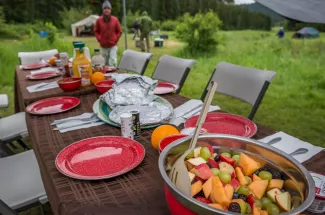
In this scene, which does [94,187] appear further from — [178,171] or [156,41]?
[156,41]

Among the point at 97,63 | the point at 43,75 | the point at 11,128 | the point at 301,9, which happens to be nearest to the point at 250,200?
the point at 301,9

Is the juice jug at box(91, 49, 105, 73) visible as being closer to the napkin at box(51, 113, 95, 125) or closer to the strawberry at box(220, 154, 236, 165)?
the napkin at box(51, 113, 95, 125)

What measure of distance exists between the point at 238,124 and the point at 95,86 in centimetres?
94

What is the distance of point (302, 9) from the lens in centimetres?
103

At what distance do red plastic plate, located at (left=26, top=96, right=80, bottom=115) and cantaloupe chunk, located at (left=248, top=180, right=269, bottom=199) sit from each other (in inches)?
41.7

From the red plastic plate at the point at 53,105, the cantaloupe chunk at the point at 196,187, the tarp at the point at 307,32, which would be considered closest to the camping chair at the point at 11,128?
the red plastic plate at the point at 53,105

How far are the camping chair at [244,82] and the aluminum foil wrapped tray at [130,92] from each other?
352 mm

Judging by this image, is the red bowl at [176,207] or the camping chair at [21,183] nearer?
the red bowl at [176,207]

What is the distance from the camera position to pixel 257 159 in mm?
776

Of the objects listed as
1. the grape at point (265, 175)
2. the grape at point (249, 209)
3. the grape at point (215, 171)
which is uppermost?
the grape at point (215, 171)

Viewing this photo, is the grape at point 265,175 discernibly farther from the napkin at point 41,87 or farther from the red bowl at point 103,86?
the napkin at point 41,87

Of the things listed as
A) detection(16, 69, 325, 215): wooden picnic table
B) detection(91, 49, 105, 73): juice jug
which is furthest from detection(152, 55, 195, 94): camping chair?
detection(16, 69, 325, 215): wooden picnic table

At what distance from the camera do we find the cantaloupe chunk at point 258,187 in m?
0.64

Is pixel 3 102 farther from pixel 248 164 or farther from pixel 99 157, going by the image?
pixel 248 164
